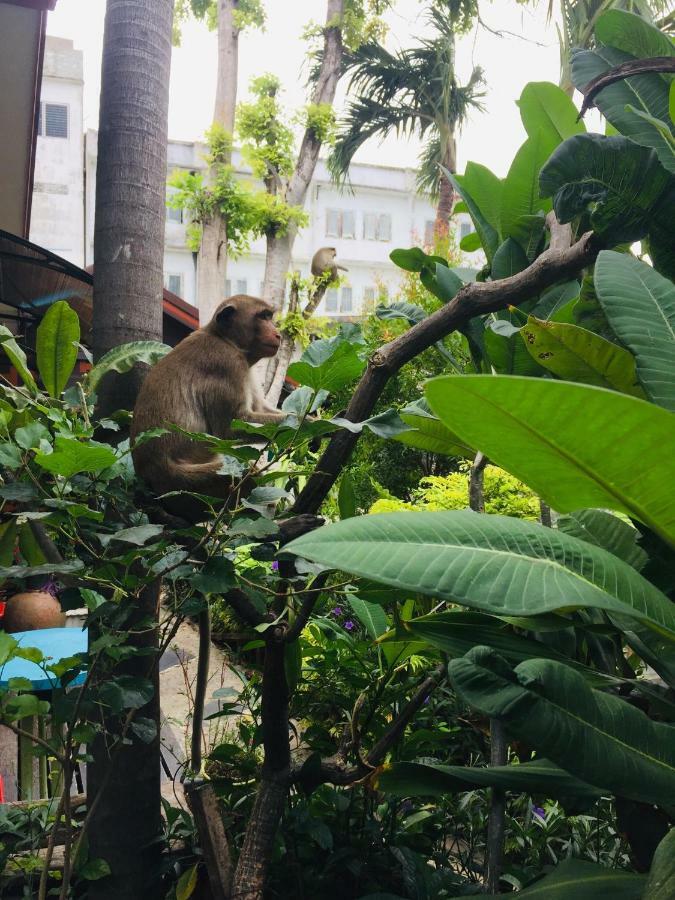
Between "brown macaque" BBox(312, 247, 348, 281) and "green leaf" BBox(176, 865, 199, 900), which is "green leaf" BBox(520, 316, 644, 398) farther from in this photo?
"brown macaque" BBox(312, 247, 348, 281)

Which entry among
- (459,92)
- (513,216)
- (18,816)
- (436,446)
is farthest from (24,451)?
(459,92)

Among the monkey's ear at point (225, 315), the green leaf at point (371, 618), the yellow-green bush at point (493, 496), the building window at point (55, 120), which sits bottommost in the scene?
the yellow-green bush at point (493, 496)

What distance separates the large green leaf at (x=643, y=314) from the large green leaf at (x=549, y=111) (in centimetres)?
57

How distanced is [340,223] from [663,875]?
24.8 meters

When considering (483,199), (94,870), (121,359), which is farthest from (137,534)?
(483,199)

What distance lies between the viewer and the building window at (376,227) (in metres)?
24.5

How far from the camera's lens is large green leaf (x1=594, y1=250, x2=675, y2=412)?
0.86 m

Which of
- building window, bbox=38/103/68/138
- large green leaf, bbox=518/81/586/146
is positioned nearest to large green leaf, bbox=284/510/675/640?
large green leaf, bbox=518/81/586/146

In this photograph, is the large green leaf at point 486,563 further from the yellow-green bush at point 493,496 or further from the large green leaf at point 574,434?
the yellow-green bush at point 493,496

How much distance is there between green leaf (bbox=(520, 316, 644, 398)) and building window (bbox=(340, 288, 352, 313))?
2480 centimetres

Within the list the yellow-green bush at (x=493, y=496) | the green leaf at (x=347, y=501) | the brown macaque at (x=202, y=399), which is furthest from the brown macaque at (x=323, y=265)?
the green leaf at (x=347, y=501)

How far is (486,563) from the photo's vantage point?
70cm

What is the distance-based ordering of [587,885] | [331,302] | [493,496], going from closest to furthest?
[587,885]
[493,496]
[331,302]

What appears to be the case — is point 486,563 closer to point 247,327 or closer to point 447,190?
point 247,327
